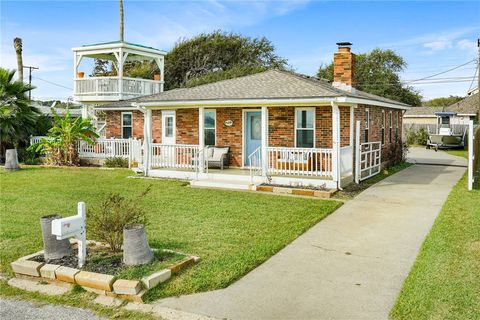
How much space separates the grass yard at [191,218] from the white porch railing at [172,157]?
1283 mm

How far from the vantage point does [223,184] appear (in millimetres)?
13422

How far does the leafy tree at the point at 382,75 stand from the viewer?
188 feet

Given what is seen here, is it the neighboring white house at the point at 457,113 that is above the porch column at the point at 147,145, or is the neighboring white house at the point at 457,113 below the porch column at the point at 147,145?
above

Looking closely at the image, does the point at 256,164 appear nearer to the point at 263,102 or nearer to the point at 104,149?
the point at 263,102

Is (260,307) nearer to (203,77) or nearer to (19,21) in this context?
(19,21)

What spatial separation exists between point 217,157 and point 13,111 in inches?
408

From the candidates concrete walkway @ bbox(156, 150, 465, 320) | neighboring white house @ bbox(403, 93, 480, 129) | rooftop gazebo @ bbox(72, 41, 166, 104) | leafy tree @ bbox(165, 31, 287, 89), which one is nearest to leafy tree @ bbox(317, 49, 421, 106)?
neighboring white house @ bbox(403, 93, 480, 129)

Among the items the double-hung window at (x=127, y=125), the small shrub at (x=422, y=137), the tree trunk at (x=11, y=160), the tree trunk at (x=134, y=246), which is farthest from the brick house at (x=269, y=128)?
the small shrub at (x=422, y=137)

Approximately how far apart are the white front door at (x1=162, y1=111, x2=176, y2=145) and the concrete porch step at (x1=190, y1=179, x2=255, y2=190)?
4.19 metres

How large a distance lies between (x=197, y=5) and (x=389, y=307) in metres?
12.9

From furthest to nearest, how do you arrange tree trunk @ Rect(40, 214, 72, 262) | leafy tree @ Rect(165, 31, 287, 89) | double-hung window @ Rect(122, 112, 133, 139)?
leafy tree @ Rect(165, 31, 287, 89) < double-hung window @ Rect(122, 112, 133, 139) < tree trunk @ Rect(40, 214, 72, 262)

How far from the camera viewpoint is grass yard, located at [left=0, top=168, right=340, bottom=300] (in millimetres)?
6188

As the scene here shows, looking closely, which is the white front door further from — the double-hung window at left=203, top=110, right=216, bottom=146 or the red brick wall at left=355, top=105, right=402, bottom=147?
the red brick wall at left=355, top=105, right=402, bottom=147

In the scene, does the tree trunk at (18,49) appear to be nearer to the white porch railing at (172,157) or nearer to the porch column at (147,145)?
the porch column at (147,145)
